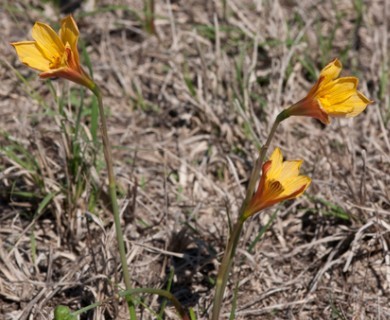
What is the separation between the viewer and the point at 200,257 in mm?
2887

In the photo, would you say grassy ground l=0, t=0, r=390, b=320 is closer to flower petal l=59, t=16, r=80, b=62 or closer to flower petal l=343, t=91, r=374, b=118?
flower petal l=343, t=91, r=374, b=118

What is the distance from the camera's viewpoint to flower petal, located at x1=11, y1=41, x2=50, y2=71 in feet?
6.77

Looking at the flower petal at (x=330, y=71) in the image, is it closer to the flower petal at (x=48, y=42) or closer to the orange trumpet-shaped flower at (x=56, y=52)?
the orange trumpet-shaped flower at (x=56, y=52)

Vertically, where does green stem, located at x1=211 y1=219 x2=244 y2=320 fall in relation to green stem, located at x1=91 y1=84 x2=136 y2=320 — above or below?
below

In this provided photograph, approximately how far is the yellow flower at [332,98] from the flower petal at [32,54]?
27.6 inches

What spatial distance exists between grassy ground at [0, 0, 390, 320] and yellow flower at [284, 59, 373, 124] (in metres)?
0.47

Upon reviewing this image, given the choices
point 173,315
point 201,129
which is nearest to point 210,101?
point 201,129

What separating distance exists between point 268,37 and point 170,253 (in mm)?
1604

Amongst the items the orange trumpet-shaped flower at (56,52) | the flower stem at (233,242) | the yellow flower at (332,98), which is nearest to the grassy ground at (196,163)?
the flower stem at (233,242)

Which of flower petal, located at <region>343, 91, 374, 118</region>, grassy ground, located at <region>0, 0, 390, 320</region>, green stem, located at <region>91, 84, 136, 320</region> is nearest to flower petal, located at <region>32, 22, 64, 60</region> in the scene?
green stem, located at <region>91, 84, 136, 320</region>

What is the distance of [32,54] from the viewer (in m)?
2.10

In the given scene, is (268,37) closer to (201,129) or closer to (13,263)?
(201,129)

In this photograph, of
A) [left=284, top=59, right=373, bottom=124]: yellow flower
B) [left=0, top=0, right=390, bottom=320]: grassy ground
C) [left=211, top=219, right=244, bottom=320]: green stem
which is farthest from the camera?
[left=0, top=0, right=390, bottom=320]: grassy ground

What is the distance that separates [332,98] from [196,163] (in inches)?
56.1
